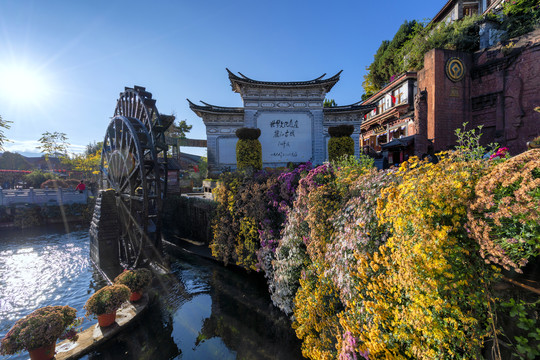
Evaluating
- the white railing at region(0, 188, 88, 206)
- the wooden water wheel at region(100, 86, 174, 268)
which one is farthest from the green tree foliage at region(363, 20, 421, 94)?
the white railing at region(0, 188, 88, 206)

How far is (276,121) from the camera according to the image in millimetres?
18234

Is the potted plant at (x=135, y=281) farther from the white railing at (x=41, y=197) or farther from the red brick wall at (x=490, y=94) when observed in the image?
the red brick wall at (x=490, y=94)

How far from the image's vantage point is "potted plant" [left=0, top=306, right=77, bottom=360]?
389cm

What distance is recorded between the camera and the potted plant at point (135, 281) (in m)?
5.91

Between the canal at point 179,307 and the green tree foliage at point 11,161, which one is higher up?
the green tree foliage at point 11,161

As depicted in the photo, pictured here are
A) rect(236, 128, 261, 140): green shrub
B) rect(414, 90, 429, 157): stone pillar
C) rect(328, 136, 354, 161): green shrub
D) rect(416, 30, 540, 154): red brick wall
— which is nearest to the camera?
Answer: rect(416, 30, 540, 154): red brick wall

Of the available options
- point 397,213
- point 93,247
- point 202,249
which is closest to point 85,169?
point 93,247

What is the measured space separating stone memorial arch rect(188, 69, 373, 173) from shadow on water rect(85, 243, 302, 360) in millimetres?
11933

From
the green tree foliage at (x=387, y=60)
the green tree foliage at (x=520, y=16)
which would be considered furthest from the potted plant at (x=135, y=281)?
the green tree foliage at (x=387, y=60)

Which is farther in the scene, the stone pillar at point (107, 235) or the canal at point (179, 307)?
the stone pillar at point (107, 235)

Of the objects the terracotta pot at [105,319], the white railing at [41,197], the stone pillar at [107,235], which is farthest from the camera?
the white railing at [41,197]

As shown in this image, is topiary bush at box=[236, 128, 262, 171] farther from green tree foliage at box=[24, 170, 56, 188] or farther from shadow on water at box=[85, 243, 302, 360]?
green tree foliage at box=[24, 170, 56, 188]

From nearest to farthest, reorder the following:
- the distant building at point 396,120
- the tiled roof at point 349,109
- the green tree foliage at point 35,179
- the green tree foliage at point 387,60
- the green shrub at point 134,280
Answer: the green shrub at point 134,280, the distant building at point 396,120, the tiled roof at point 349,109, the green tree foliage at point 35,179, the green tree foliage at point 387,60

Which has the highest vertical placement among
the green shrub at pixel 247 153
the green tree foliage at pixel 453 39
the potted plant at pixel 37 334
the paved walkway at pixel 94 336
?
the green tree foliage at pixel 453 39
